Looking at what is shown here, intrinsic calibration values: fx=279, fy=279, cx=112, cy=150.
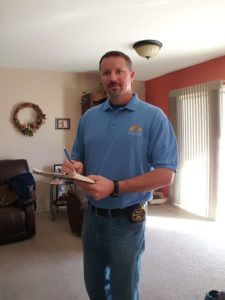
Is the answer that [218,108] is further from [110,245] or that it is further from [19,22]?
[110,245]

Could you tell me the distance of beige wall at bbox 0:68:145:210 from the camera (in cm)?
424

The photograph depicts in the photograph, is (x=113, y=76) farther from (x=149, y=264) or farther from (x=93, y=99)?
(x=93, y=99)

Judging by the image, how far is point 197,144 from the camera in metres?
4.05

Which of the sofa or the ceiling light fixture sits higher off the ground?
the ceiling light fixture

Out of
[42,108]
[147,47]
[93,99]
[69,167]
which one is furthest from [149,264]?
[42,108]

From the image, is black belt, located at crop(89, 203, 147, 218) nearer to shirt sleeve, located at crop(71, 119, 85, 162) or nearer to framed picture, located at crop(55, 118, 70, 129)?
shirt sleeve, located at crop(71, 119, 85, 162)

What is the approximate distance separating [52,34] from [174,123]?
2401mm

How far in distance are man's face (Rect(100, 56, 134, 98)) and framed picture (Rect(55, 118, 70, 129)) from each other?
347cm

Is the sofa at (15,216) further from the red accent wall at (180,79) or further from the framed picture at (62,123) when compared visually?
the red accent wall at (180,79)

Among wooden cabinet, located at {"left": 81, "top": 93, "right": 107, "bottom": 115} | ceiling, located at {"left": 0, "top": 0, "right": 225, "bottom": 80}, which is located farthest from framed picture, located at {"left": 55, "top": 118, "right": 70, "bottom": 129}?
ceiling, located at {"left": 0, "top": 0, "right": 225, "bottom": 80}

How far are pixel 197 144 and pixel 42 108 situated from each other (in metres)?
Answer: 2.46

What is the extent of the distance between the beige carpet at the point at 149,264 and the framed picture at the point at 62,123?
1640 millimetres

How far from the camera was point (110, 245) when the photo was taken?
1.19 meters

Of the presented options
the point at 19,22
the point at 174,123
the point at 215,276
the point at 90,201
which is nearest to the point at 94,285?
the point at 90,201
